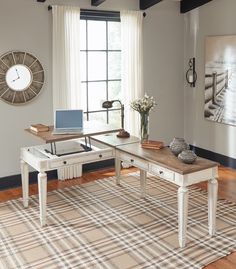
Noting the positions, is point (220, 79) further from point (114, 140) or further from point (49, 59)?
point (49, 59)

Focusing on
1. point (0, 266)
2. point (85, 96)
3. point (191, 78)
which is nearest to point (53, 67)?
point (85, 96)

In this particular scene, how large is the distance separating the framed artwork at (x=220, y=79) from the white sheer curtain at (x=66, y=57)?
2.01 m

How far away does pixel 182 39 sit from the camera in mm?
6148

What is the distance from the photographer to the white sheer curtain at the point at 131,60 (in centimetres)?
545

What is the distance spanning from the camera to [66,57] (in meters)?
5.01

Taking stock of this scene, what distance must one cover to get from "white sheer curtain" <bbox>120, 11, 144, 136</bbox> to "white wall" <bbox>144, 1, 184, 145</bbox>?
208 mm

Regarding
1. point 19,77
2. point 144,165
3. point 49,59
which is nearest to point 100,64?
point 49,59

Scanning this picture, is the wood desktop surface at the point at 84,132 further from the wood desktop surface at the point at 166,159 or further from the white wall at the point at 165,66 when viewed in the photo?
the white wall at the point at 165,66

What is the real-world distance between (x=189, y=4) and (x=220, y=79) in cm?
131

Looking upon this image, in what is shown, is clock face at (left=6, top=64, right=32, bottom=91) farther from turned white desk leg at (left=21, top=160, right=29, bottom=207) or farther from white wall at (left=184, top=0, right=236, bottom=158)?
white wall at (left=184, top=0, right=236, bottom=158)

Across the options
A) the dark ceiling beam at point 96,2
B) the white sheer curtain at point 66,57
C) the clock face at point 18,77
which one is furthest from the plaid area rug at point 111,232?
the dark ceiling beam at point 96,2

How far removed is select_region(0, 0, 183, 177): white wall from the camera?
4707 mm

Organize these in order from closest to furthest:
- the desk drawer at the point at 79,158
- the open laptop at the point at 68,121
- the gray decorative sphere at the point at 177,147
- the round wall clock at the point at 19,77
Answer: the gray decorative sphere at the point at 177,147 → the desk drawer at the point at 79,158 → the open laptop at the point at 68,121 → the round wall clock at the point at 19,77

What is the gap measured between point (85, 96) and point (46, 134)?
150cm
